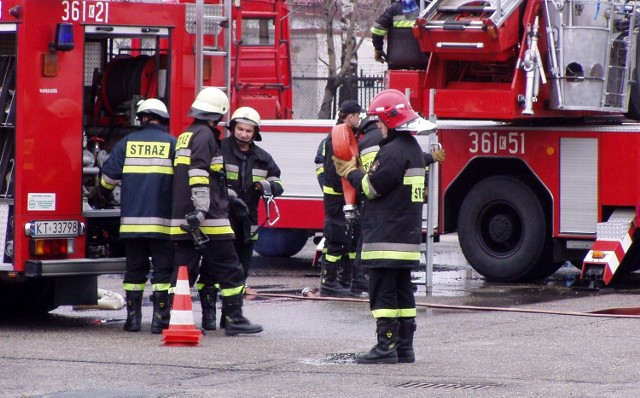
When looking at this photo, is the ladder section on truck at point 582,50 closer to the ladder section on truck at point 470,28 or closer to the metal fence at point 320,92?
the ladder section on truck at point 470,28

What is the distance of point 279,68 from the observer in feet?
58.3

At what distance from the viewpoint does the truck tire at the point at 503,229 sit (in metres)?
13.5

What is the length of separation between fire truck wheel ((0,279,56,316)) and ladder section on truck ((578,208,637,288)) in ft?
16.9

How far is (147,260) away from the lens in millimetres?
10133

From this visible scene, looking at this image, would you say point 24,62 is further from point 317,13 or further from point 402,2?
point 317,13

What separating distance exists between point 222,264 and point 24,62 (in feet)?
6.62

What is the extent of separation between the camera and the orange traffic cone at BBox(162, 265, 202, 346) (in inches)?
365

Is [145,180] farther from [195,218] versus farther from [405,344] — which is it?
[405,344]

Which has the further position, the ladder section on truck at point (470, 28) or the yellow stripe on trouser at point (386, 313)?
the ladder section on truck at point (470, 28)

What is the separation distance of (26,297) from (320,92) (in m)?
19.8

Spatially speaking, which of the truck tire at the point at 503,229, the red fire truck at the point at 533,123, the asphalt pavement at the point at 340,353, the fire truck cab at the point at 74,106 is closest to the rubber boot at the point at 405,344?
the asphalt pavement at the point at 340,353

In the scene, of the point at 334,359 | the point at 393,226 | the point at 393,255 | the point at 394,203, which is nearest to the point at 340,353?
the point at 334,359

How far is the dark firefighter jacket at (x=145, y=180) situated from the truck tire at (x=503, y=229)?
186 inches

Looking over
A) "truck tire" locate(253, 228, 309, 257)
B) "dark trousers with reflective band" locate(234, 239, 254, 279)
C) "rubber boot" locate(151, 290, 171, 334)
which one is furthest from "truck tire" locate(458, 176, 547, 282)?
"rubber boot" locate(151, 290, 171, 334)
